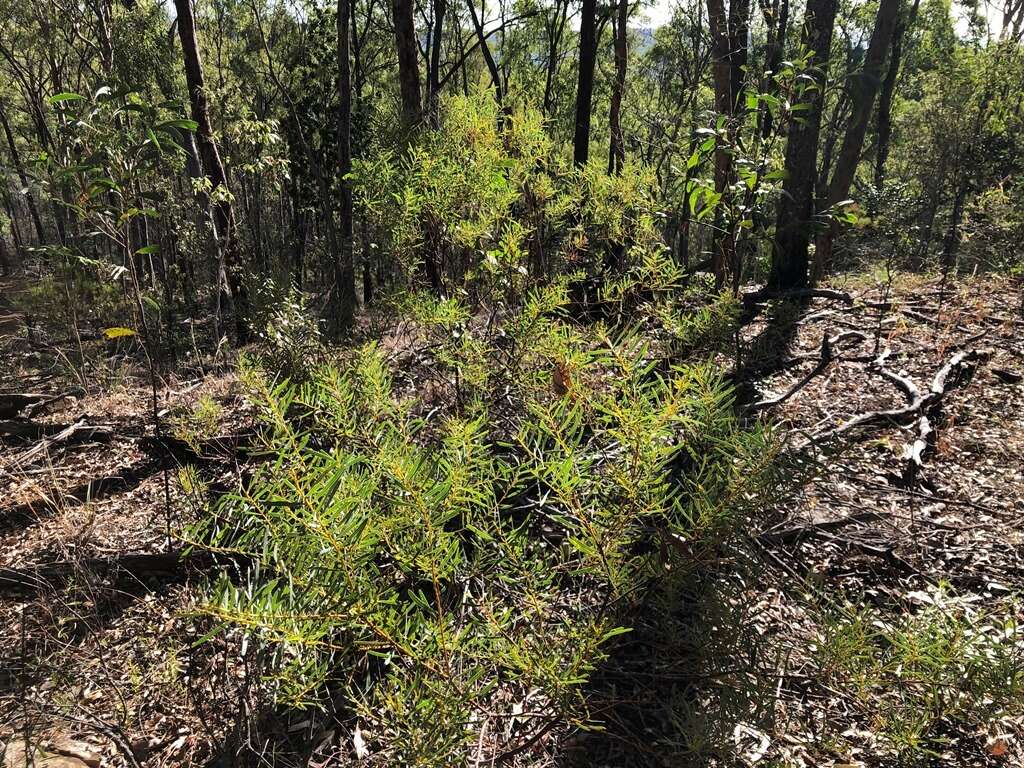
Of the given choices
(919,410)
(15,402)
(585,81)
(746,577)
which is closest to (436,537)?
(746,577)

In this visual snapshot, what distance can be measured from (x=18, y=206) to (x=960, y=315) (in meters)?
61.3

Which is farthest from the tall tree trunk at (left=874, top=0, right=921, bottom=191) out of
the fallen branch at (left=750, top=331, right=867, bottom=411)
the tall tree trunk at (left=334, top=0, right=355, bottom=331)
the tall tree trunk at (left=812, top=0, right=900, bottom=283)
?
the tall tree trunk at (left=334, top=0, right=355, bottom=331)

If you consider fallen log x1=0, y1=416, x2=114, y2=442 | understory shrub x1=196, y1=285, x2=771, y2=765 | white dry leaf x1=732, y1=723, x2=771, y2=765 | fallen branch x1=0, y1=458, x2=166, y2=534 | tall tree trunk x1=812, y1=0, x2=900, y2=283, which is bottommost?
fallen branch x1=0, y1=458, x2=166, y2=534

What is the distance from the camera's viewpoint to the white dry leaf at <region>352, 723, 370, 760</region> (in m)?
1.81

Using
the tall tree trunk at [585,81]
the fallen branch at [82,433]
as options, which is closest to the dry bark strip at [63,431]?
the fallen branch at [82,433]

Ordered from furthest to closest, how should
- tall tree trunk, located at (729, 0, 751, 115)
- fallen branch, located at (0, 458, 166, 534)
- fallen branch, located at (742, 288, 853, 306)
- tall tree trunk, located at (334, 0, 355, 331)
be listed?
tall tree trunk, located at (729, 0, 751, 115), tall tree trunk, located at (334, 0, 355, 331), fallen branch, located at (742, 288, 853, 306), fallen branch, located at (0, 458, 166, 534)

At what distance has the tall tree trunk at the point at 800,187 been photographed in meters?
5.60

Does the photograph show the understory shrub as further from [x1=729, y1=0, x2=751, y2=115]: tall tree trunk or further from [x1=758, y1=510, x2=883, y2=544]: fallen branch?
[x1=729, y1=0, x2=751, y2=115]: tall tree trunk

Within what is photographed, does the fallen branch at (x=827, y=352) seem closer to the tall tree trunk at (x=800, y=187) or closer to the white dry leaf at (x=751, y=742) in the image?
the tall tree trunk at (x=800, y=187)

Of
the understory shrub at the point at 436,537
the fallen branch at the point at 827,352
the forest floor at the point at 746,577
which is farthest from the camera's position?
the fallen branch at the point at 827,352

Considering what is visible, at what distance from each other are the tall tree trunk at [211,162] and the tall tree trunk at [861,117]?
7.96m

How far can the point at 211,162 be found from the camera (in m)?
8.25

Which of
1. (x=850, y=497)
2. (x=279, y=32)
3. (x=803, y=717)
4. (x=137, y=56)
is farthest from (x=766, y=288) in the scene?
(x=279, y=32)

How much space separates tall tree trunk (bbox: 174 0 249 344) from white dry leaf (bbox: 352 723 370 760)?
6.30 metres
